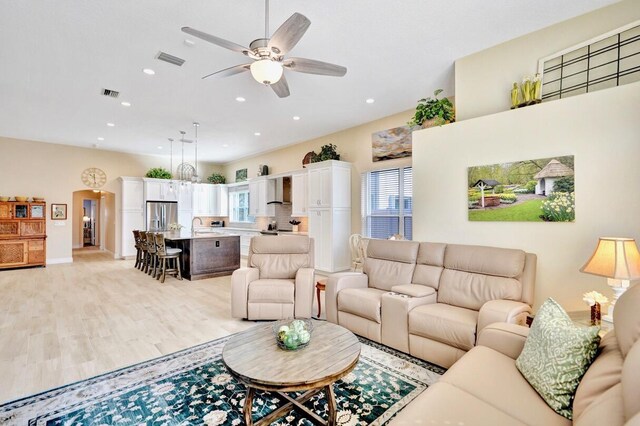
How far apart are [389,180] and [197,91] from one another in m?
3.86

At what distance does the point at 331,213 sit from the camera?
21.1 ft

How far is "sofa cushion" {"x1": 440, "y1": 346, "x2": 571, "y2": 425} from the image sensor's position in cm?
135

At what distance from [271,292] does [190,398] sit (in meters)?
1.58

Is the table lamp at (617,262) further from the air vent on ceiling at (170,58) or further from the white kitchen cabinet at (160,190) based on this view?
the white kitchen cabinet at (160,190)

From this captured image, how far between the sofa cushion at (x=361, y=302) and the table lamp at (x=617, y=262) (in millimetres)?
1730

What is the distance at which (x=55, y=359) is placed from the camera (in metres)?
2.83

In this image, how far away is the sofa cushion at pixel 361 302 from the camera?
3051mm

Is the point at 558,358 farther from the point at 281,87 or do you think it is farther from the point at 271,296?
the point at 281,87

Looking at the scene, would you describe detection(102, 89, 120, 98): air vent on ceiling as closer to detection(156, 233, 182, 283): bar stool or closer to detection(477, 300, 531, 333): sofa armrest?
detection(156, 233, 182, 283): bar stool

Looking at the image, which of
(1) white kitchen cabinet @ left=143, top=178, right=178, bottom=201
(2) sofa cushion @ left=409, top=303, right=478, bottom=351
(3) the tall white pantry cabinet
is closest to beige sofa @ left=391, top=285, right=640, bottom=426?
(2) sofa cushion @ left=409, top=303, right=478, bottom=351

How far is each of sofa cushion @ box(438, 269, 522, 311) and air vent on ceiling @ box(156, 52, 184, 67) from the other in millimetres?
4056

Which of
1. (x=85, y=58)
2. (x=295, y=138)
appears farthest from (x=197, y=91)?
(x=295, y=138)

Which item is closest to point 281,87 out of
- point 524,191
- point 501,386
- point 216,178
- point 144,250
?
point 524,191

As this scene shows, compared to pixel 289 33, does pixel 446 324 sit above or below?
below
